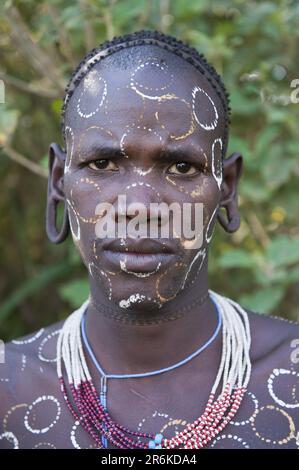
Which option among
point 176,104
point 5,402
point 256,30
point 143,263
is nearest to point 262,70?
point 256,30

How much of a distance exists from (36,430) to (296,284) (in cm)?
211

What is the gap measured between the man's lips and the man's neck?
0.17 metres

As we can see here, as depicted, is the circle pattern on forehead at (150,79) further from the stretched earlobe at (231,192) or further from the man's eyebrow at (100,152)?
the stretched earlobe at (231,192)

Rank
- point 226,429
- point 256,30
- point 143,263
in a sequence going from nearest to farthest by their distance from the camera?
point 143,263, point 226,429, point 256,30

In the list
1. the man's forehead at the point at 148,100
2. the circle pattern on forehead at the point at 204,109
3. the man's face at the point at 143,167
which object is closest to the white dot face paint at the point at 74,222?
the man's face at the point at 143,167

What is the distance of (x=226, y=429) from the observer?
2.10 metres

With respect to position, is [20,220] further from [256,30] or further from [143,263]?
[143,263]

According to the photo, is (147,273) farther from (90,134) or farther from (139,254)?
(90,134)

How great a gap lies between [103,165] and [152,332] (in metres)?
0.51

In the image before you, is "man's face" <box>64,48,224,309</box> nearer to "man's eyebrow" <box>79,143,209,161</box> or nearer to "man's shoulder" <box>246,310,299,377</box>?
"man's eyebrow" <box>79,143,209,161</box>

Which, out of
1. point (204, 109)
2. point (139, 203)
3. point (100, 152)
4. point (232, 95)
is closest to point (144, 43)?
point (204, 109)

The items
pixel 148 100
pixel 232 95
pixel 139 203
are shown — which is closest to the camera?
pixel 139 203

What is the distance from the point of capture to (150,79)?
209 centimetres

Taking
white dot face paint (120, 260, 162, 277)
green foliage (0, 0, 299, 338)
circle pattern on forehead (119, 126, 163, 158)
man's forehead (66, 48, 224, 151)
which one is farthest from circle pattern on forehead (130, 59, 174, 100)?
green foliage (0, 0, 299, 338)
